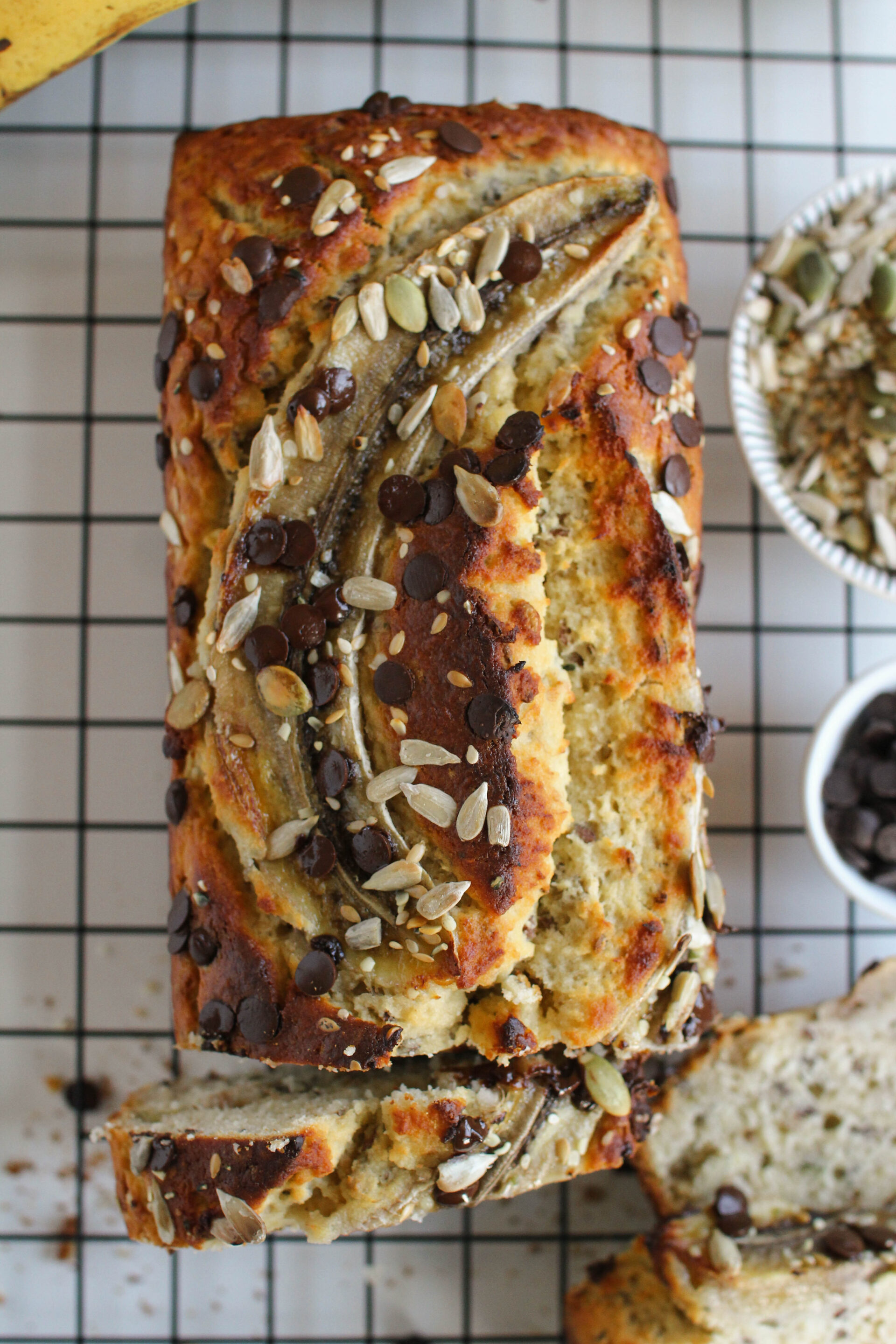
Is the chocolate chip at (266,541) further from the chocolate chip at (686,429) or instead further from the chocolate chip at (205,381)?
the chocolate chip at (686,429)

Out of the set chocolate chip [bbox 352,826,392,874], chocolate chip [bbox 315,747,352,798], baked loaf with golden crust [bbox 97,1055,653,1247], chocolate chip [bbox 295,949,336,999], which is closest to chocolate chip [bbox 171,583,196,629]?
chocolate chip [bbox 315,747,352,798]

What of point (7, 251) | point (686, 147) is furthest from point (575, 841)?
point (7, 251)

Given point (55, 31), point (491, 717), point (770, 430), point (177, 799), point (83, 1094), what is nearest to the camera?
point (491, 717)

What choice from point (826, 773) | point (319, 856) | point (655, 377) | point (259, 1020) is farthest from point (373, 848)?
point (826, 773)

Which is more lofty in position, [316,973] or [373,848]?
[373,848]

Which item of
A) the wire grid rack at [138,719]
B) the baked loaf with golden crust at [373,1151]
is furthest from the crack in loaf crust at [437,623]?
the wire grid rack at [138,719]

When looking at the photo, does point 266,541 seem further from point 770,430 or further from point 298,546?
point 770,430
